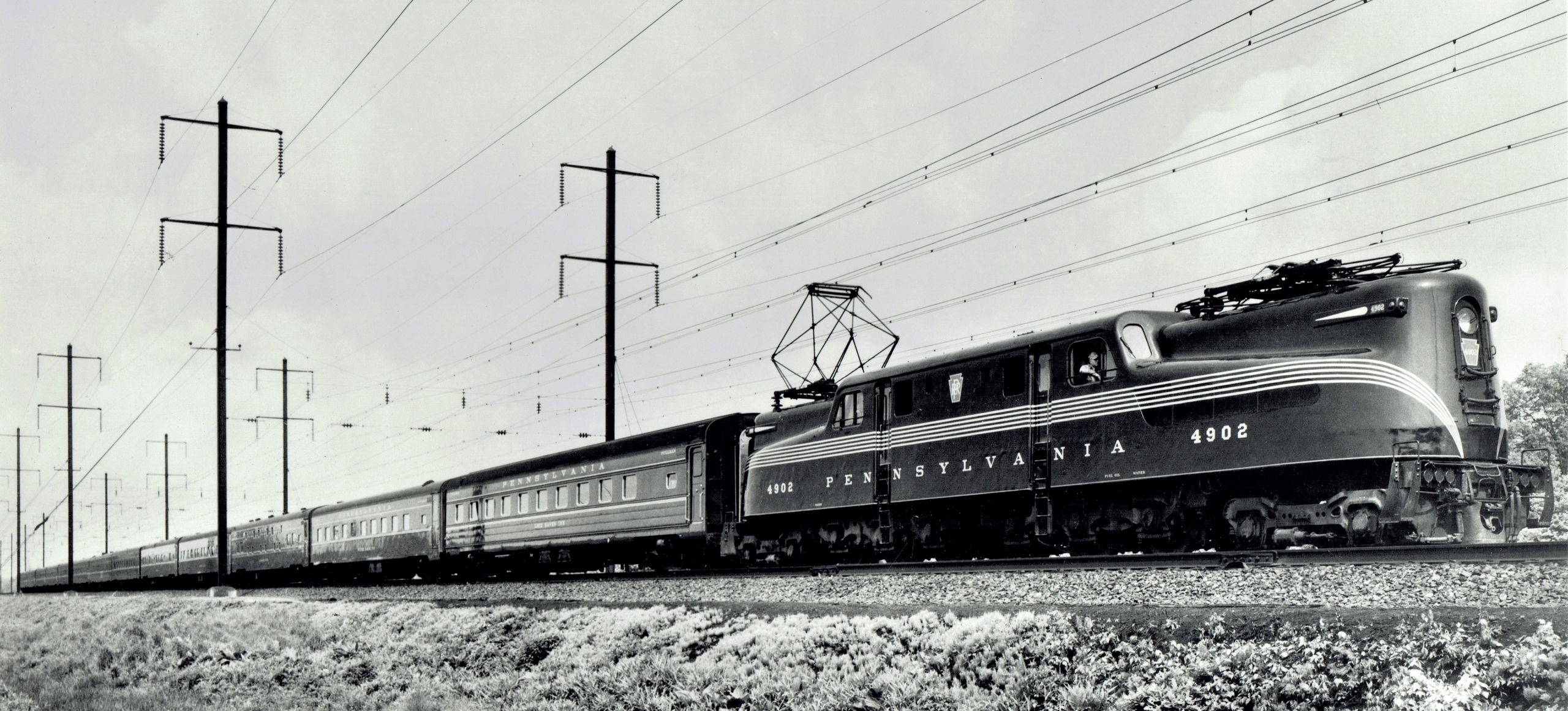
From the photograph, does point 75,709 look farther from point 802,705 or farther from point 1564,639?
point 1564,639

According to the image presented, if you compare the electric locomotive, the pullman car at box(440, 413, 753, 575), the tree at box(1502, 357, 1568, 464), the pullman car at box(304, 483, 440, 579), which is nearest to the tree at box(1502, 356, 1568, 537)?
the tree at box(1502, 357, 1568, 464)

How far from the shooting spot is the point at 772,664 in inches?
435

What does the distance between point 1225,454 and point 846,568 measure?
5982 mm

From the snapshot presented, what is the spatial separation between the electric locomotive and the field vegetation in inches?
209

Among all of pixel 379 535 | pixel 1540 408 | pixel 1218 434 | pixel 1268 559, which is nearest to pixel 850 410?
pixel 1218 434

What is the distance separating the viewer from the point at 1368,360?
13.4 meters

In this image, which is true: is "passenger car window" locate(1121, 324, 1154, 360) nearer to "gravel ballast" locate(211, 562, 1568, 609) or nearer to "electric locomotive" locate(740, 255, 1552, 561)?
"electric locomotive" locate(740, 255, 1552, 561)

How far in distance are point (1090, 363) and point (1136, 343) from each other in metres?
0.65

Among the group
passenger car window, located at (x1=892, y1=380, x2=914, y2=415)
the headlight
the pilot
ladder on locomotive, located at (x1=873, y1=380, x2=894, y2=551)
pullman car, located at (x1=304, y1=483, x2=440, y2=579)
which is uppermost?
the headlight

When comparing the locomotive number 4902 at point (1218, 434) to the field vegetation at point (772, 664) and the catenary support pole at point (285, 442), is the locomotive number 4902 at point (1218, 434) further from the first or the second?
the catenary support pole at point (285, 442)

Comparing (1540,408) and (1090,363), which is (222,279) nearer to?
(1090,363)

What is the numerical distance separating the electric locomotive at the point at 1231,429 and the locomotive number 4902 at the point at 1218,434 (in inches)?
0.9

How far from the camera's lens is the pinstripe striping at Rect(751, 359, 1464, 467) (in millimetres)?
13352

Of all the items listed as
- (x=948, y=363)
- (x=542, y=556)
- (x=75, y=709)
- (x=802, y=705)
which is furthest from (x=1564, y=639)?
(x=542, y=556)
